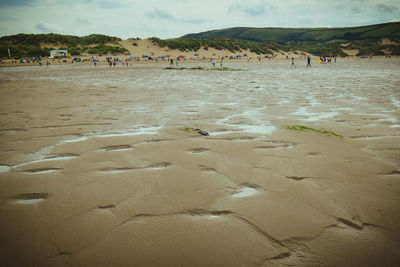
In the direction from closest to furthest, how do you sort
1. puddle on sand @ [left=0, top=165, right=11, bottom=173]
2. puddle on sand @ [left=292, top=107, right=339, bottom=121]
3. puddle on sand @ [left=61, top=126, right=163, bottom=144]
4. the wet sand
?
1. the wet sand
2. puddle on sand @ [left=0, top=165, right=11, bottom=173]
3. puddle on sand @ [left=61, top=126, right=163, bottom=144]
4. puddle on sand @ [left=292, top=107, right=339, bottom=121]

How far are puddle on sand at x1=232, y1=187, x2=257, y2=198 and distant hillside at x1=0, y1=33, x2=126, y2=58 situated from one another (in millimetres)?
73498

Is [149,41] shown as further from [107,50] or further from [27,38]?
[27,38]

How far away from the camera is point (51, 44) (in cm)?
7150

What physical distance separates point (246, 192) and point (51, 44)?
286ft

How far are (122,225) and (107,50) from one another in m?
A: 74.5

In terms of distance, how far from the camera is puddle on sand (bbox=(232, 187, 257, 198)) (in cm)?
247

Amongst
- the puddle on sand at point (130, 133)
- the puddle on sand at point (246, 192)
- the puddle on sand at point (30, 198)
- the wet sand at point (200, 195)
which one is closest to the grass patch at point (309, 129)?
the wet sand at point (200, 195)

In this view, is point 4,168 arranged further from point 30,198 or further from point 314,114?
point 314,114

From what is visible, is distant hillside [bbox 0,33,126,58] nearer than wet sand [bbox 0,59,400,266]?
No

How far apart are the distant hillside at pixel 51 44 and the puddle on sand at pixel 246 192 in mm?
73498

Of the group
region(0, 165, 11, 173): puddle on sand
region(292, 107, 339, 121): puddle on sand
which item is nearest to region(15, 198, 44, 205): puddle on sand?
region(0, 165, 11, 173): puddle on sand

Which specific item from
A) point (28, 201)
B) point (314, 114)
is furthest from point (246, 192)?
point (314, 114)

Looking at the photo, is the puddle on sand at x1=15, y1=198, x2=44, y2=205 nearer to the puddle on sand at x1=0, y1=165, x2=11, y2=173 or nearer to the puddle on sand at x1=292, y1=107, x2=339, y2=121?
the puddle on sand at x1=0, y1=165, x2=11, y2=173

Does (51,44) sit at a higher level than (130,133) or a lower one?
higher
